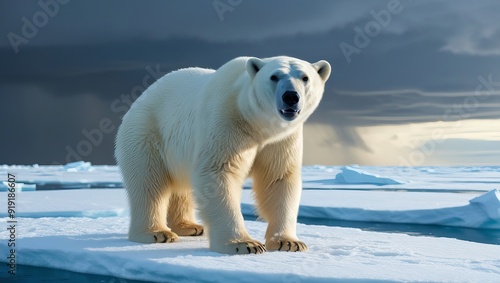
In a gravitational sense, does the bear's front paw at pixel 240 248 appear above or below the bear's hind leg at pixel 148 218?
below

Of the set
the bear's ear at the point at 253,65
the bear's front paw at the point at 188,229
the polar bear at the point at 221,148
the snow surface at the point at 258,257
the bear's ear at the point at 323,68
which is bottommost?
the snow surface at the point at 258,257

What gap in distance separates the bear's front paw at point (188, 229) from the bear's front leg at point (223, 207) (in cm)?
108

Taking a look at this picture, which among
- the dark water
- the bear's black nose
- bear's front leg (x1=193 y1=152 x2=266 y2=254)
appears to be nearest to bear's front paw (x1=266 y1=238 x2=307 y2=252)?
bear's front leg (x1=193 y1=152 x2=266 y2=254)

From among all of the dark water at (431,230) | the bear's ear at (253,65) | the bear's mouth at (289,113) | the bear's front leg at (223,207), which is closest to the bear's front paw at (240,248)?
the bear's front leg at (223,207)

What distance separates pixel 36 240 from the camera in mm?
4676

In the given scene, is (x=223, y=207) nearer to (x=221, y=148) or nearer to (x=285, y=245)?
(x=221, y=148)

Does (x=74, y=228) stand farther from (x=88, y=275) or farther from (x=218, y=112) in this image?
(x=218, y=112)

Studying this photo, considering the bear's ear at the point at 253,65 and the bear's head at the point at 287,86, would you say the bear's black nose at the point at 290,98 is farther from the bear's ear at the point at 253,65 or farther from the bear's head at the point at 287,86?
the bear's ear at the point at 253,65

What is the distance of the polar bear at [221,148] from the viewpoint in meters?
3.56

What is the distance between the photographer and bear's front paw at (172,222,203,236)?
4.77m

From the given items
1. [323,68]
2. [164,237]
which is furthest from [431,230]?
[323,68]

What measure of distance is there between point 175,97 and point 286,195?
48.1 inches

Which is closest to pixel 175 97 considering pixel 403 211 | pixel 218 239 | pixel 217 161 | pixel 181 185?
pixel 181 185

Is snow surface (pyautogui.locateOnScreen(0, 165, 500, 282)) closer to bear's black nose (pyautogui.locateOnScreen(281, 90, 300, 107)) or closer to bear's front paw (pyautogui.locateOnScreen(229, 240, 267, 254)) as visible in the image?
bear's front paw (pyautogui.locateOnScreen(229, 240, 267, 254))
